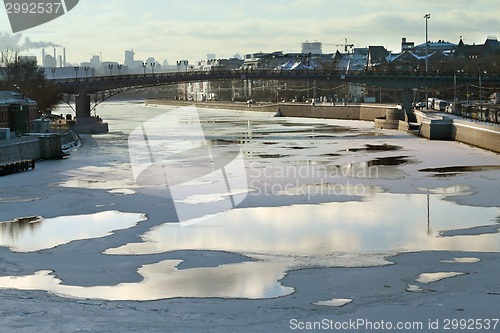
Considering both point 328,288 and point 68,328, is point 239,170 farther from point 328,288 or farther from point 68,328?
point 68,328

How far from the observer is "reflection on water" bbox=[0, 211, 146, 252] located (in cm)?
2112

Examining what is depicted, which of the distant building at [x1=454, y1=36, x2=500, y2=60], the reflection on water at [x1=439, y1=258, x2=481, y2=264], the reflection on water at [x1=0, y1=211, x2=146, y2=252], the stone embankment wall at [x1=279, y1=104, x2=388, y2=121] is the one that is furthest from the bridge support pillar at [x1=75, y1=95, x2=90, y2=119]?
the distant building at [x1=454, y1=36, x2=500, y2=60]

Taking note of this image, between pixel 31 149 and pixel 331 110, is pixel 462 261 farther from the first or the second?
pixel 331 110

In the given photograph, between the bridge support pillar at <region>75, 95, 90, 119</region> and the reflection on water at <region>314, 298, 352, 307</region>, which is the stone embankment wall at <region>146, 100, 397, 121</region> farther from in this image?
the reflection on water at <region>314, 298, 352, 307</region>

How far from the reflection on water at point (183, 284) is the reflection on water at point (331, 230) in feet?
5.97

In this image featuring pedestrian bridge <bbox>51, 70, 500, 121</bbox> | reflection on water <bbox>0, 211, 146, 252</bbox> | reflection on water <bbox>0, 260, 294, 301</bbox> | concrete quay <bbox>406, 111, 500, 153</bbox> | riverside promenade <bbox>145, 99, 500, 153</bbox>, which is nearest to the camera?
reflection on water <bbox>0, 260, 294, 301</bbox>

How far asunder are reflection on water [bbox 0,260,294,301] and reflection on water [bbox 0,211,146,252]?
3390mm

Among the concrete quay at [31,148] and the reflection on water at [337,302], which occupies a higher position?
the concrete quay at [31,148]

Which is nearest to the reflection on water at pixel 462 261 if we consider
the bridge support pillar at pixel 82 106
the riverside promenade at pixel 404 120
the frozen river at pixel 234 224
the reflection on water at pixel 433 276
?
the frozen river at pixel 234 224

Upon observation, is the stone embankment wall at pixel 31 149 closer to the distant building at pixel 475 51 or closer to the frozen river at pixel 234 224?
the frozen river at pixel 234 224

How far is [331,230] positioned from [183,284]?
642 centimetres

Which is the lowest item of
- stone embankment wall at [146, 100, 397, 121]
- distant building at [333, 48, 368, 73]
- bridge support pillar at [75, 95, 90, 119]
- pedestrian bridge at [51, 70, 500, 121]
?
stone embankment wall at [146, 100, 397, 121]

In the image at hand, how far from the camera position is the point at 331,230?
72.7ft

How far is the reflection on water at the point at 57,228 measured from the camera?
21.1m
